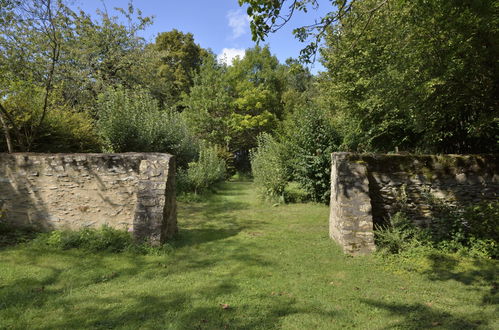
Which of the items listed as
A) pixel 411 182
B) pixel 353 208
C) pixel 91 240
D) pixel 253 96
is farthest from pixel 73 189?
pixel 253 96

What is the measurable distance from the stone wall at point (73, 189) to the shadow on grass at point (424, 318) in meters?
4.60

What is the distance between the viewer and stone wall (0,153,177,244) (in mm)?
6844

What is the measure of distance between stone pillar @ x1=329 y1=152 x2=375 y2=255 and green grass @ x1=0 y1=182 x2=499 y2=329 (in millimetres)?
322

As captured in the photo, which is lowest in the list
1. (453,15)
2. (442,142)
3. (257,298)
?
(257,298)

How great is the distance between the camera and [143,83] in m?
18.3

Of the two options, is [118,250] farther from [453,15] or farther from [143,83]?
[143,83]

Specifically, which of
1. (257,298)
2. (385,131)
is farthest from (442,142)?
(257,298)

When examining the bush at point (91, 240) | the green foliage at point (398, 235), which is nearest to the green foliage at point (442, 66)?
the green foliage at point (398, 235)

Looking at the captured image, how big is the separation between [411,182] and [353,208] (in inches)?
58.9

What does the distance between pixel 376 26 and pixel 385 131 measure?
4309mm

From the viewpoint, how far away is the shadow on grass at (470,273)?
473 centimetres

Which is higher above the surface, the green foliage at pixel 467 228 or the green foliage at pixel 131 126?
the green foliage at pixel 131 126

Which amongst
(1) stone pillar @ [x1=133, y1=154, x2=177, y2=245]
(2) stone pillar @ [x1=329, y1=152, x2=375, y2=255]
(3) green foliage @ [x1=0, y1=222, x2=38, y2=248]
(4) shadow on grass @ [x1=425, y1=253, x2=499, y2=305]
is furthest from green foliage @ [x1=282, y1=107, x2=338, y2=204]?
(3) green foliage @ [x1=0, y1=222, x2=38, y2=248]

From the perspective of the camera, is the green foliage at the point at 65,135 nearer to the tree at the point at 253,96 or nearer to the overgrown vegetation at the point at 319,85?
the overgrown vegetation at the point at 319,85
